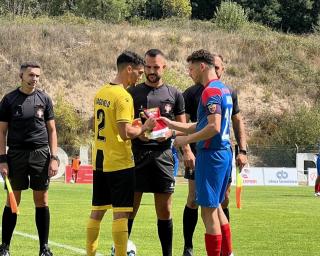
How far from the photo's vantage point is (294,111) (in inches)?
2379

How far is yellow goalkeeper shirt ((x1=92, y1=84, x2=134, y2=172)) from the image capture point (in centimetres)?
836

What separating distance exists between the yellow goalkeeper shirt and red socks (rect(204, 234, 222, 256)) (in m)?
1.12

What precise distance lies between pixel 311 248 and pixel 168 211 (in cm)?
269

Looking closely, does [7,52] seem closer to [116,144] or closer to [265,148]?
[265,148]

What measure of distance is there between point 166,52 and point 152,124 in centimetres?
5721

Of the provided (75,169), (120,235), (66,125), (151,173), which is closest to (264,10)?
(66,125)

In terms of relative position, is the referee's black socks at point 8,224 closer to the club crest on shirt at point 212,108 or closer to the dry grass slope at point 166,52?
the club crest on shirt at point 212,108

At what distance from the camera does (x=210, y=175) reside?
8414mm

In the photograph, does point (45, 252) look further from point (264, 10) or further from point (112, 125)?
point (264, 10)

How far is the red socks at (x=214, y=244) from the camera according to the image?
8508mm

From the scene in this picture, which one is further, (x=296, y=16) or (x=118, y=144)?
(x=296, y=16)

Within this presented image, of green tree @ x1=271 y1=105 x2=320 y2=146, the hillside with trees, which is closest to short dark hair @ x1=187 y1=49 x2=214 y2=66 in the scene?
the hillside with trees

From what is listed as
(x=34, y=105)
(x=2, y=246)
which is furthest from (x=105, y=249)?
(x=34, y=105)

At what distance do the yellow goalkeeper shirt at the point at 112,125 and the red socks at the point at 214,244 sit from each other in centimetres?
112
